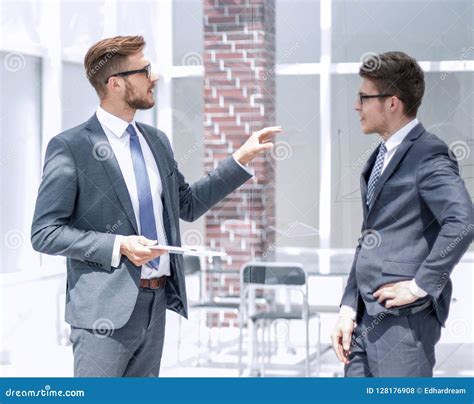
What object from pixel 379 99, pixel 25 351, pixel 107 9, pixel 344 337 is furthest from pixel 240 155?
pixel 25 351

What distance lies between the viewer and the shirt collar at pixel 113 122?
3.74 m

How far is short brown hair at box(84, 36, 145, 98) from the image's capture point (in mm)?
3732

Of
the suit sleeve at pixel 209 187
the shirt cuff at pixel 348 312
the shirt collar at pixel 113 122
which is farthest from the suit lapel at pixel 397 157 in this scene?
the shirt collar at pixel 113 122

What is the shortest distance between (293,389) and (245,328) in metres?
0.78

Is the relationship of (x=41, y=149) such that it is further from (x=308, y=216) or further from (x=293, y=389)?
(x=293, y=389)

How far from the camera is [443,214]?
3.33 m

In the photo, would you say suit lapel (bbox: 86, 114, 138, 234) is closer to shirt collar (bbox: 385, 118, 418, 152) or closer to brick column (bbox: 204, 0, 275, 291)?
shirt collar (bbox: 385, 118, 418, 152)

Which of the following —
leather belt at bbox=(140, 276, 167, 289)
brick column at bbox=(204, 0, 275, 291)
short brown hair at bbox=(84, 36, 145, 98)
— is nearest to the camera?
leather belt at bbox=(140, 276, 167, 289)

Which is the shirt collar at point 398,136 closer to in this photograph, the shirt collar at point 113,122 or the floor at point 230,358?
the shirt collar at point 113,122

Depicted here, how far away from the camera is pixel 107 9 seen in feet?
17.9

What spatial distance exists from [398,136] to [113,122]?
109cm

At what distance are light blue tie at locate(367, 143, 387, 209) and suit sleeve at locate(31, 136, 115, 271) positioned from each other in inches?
38.0

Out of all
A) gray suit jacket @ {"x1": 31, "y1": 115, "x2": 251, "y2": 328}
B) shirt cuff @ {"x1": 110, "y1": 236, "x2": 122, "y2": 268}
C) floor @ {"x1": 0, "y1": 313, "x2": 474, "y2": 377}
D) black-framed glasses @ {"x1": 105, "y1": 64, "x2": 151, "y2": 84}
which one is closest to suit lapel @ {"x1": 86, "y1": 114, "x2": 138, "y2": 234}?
gray suit jacket @ {"x1": 31, "y1": 115, "x2": 251, "y2": 328}

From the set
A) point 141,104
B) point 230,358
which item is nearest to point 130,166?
point 141,104
